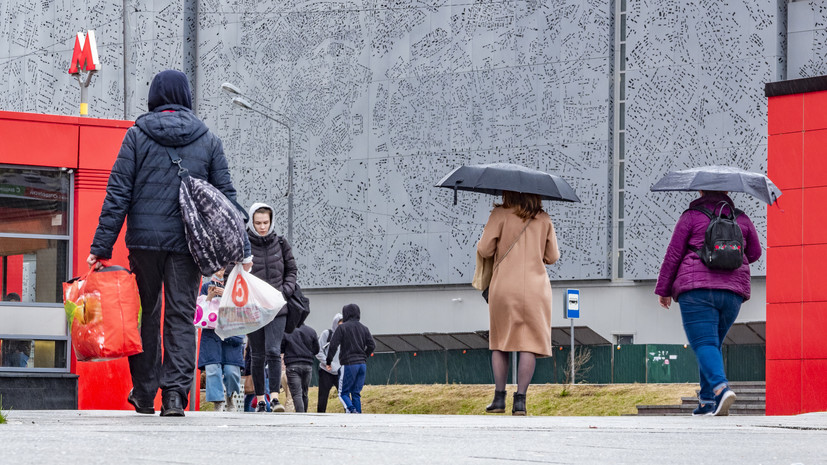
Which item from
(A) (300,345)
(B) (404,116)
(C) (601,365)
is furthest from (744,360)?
(A) (300,345)

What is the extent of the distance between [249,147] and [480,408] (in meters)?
20.2

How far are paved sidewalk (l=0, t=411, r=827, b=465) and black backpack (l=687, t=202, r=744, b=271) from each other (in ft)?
10.5

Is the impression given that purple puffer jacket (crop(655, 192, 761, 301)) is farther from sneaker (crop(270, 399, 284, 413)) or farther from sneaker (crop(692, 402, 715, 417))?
sneaker (crop(270, 399, 284, 413))

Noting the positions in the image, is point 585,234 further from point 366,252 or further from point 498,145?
point 366,252

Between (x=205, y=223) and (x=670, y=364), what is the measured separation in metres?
26.4

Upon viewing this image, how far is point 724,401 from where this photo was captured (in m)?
10.5

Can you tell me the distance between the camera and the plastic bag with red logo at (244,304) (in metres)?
9.57

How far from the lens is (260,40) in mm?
44375

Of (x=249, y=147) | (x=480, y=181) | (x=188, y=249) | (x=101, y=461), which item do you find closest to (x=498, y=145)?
(x=249, y=147)

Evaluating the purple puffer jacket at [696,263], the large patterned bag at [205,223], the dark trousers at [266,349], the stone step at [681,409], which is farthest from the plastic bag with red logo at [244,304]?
the stone step at [681,409]

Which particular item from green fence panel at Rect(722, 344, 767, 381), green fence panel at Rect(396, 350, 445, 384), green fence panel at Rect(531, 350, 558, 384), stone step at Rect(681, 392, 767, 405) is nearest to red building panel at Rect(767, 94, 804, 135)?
stone step at Rect(681, 392, 767, 405)

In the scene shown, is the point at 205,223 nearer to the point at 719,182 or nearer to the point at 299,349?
the point at 719,182

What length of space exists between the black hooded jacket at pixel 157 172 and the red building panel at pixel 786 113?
25.0ft

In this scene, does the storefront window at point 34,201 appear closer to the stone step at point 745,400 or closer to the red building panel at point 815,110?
the red building panel at point 815,110
